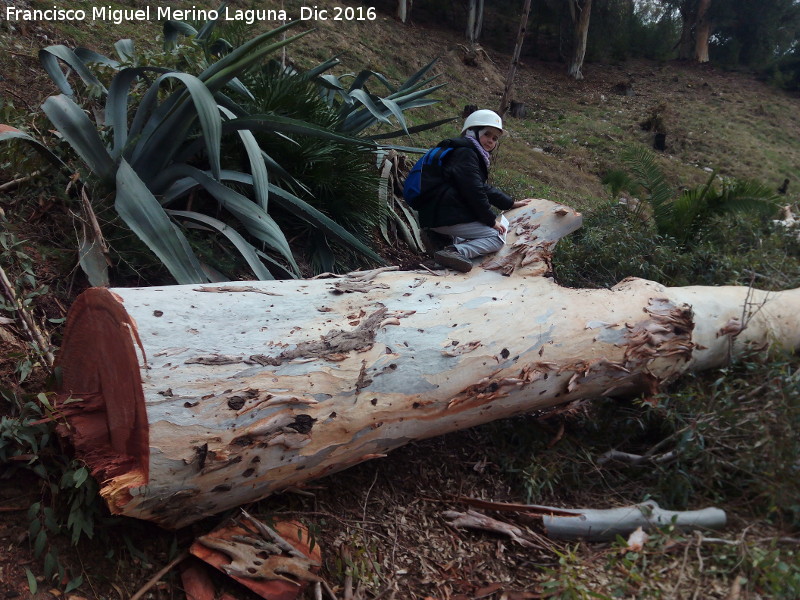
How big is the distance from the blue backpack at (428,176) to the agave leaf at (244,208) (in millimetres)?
910

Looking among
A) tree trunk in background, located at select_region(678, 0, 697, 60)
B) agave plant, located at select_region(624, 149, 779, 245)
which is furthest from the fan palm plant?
tree trunk in background, located at select_region(678, 0, 697, 60)

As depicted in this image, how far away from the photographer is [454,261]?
319 cm

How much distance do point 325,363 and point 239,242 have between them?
1.25 m

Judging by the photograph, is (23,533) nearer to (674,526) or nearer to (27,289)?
(27,289)

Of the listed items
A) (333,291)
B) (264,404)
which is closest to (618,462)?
(333,291)

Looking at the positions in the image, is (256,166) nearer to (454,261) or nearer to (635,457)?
(454,261)

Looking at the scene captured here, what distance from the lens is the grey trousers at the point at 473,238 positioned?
343 centimetres

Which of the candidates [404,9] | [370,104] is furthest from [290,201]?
[404,9]

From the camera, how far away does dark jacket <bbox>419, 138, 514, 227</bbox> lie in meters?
3.60

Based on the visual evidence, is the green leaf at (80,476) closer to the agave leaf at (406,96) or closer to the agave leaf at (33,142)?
the agave leaf at (33,142)

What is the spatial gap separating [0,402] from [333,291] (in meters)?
1.33

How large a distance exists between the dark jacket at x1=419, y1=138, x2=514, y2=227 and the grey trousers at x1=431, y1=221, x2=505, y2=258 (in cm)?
3

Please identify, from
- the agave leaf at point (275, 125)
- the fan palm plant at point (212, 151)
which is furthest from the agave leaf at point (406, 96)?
the agave leaf at point (275, 125)

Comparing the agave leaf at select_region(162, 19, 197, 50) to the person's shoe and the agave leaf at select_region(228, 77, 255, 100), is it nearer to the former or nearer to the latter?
the agave leaf at select_region(228, 77, 255, 100)
